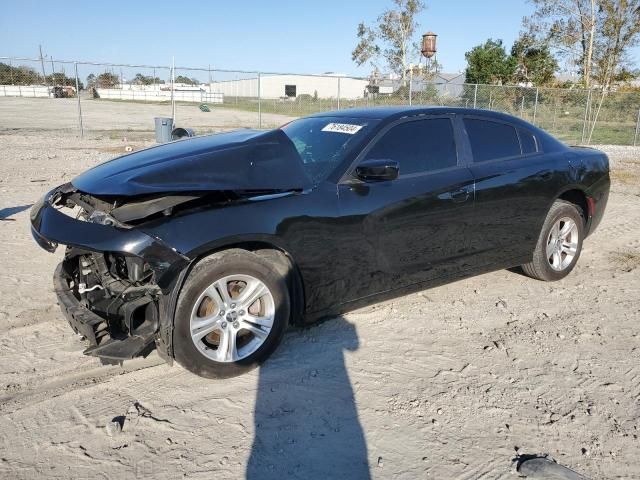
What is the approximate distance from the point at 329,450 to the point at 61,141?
53.6 feet

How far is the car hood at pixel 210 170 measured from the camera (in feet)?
10.1

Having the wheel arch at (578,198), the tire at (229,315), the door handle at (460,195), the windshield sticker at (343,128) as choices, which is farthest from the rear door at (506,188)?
the tire at (229,315)

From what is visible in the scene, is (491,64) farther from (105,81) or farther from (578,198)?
(578,198)

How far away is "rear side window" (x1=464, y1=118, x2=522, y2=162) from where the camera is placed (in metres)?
4.38

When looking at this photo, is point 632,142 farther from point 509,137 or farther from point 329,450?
A: point 329,450

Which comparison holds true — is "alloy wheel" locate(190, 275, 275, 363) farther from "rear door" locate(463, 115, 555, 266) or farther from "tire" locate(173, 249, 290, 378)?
"rear door" locate(463, 115, 555, 266)

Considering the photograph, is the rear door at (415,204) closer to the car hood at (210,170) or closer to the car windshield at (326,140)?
the car windshield at (326,140)

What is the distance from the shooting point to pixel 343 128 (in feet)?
13.4

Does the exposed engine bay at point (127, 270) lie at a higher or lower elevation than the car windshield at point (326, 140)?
lower

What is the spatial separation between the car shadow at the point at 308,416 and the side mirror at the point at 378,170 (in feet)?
3.97

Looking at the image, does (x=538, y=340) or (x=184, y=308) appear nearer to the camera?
(x=184, y=308)

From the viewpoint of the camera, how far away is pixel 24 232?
612 cm

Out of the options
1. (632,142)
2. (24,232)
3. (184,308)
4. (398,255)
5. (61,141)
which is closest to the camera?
(184,308)

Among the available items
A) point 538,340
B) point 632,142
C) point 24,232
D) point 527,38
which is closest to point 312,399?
point 538,340
